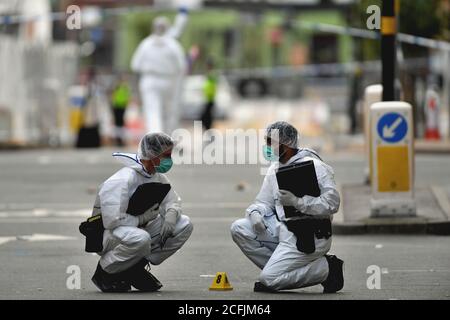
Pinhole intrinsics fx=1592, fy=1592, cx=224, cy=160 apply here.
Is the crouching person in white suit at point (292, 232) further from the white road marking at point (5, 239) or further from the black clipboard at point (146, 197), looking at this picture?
the white road marking at point (5, 239)

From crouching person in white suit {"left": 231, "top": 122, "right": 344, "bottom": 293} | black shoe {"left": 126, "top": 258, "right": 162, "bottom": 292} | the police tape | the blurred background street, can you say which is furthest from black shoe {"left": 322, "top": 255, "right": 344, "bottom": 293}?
the police tape

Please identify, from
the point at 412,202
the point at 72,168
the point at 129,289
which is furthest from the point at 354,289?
the point at 72,168

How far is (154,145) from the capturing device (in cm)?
1138

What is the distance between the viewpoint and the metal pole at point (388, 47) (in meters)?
17.1

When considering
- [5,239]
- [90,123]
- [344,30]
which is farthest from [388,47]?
[344,30]

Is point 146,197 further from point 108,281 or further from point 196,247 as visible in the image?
point 196,247

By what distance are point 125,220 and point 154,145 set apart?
0.59 m

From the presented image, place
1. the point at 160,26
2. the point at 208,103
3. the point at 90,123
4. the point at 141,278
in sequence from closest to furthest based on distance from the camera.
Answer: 1. the point at 141,278
2. the point at 160,26
3. the point at 208,103
4. the point at 90,123

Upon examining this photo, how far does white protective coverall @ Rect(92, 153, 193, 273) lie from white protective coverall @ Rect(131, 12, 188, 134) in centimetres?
1487

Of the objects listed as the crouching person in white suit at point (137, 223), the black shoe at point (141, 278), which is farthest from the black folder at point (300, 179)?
the black shoe at point (141, 278)

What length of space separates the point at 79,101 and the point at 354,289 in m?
27.0

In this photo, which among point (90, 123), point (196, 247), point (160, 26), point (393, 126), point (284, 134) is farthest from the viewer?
point (90, 123)

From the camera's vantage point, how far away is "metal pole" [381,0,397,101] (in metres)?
17.1

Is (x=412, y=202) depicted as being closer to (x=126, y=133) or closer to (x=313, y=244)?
(x=313, y=244)
